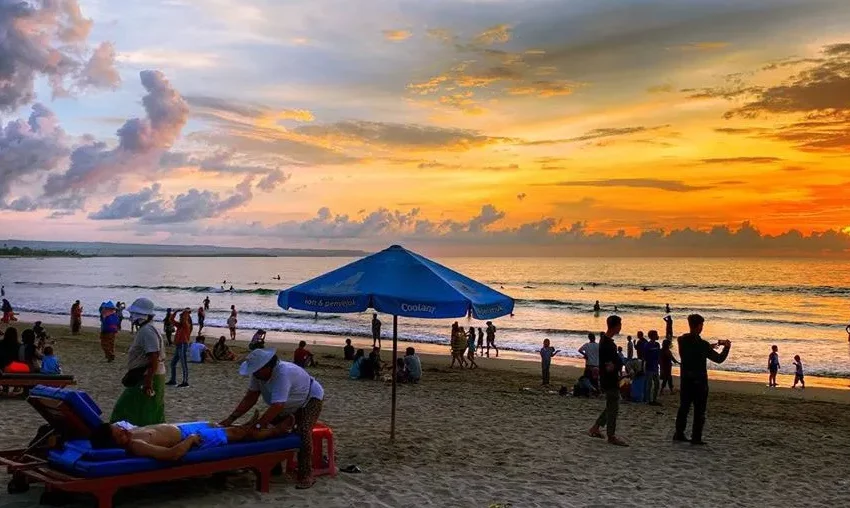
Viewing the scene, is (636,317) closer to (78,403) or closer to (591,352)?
(591,352)

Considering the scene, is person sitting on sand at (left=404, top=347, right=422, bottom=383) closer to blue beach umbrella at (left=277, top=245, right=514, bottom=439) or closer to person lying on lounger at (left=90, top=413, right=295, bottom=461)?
blue beach umbrella at (left=277, top=245, right=514, bottom=439)

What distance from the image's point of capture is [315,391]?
6875 millimetres

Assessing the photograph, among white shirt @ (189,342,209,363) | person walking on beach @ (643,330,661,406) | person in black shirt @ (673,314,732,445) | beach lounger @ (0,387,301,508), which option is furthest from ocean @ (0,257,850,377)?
beach lounger @ (0,387,301,508)

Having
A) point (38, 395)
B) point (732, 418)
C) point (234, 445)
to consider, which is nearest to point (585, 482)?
point (234, 445)

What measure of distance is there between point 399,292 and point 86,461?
358 centimetres

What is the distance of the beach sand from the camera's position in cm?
691

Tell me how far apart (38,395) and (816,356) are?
35.1 meters

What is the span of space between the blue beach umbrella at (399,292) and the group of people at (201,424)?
4.01 feet

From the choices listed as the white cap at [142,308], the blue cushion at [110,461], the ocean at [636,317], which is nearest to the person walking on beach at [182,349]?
the white cap at [142,308]

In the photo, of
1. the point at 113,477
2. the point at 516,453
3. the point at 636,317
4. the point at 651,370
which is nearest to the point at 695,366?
the point at 516,453

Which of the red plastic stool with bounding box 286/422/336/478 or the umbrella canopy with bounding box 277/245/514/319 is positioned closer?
the red plastic stool with bounding box 286/422/336/478

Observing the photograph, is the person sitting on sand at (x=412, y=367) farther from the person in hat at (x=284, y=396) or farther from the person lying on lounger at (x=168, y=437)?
the person lying on lounger at (x=168, y=437)

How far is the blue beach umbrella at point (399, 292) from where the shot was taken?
7.61 m

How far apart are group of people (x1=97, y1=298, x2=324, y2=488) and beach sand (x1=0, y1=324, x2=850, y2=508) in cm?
60
